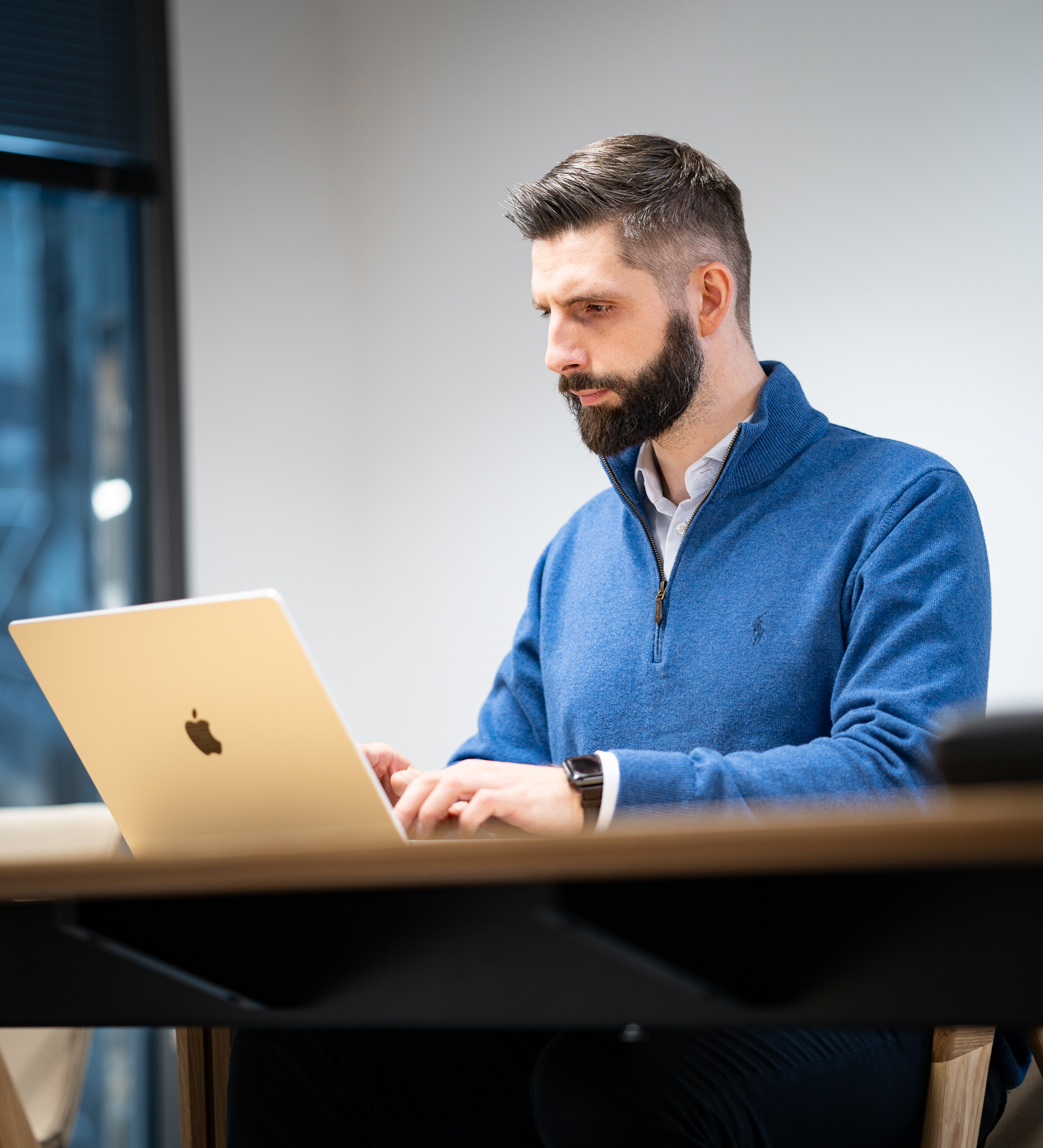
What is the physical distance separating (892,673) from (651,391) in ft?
1.70

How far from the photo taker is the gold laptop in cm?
88

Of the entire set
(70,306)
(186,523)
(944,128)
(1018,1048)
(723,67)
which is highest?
(723,67)

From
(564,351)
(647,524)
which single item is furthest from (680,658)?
(564,351)

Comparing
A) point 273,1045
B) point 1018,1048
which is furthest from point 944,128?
point 273,1045

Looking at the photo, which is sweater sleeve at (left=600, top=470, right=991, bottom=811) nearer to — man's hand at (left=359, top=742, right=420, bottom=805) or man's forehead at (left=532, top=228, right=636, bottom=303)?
man's hand at (left=359, top=742, right=420, bottom=805)

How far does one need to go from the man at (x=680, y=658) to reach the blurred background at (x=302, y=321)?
102cm

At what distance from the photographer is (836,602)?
1336mm

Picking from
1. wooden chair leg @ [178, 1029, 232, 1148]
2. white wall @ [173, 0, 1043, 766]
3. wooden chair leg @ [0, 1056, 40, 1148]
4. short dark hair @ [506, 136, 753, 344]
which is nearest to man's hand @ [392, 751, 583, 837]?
wooden chair leg @ [0, 1056, 40, 1148]

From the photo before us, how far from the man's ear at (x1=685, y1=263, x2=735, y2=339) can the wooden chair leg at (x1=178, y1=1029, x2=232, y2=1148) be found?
1027mm

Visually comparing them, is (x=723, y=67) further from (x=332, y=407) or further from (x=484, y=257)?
(x=332, y=407)

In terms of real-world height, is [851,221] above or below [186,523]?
above

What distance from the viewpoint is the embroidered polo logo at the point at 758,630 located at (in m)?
1.38

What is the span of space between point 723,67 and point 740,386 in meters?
1.14

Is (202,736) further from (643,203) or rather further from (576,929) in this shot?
(643,203)
